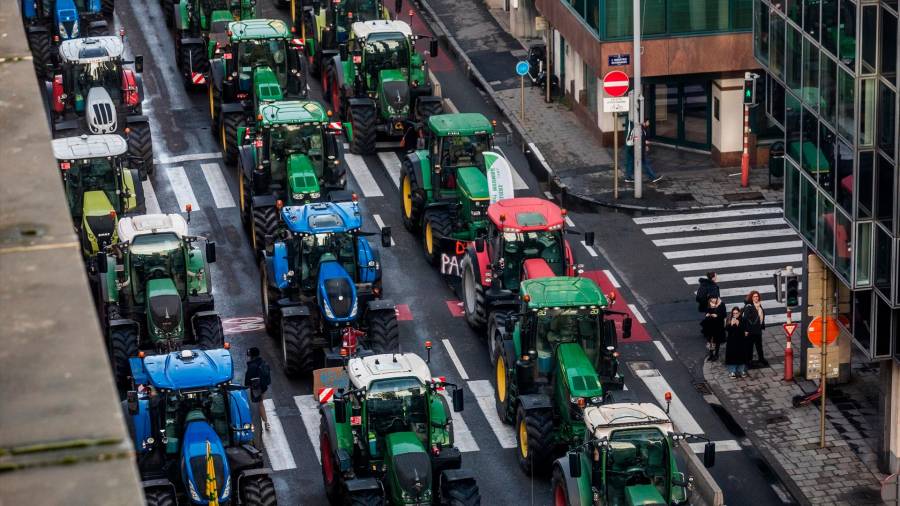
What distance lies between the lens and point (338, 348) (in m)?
35.2

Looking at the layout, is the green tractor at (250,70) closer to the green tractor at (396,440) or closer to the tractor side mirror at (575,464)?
the green tractor at (396,440)

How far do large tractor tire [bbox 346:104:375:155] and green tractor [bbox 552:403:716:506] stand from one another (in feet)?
78.4

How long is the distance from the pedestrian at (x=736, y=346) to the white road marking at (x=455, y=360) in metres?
5.79

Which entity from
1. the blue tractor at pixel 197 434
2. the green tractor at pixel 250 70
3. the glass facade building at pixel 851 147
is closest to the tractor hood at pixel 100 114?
the green tractor at pixel 250 70

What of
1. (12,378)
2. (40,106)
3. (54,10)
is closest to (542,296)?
(40,106)

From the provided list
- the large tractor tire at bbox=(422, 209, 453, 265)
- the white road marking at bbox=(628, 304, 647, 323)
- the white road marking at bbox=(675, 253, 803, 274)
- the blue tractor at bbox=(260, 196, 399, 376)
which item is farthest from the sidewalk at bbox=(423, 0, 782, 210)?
the blue tractor at bbox=(260, 196, 399, 376)

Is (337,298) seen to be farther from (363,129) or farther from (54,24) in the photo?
(54,24)

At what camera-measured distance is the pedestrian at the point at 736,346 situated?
35812 mm

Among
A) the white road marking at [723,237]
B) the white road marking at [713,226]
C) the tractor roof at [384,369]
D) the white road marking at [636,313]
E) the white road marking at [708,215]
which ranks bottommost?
the white road marking at [636,313]

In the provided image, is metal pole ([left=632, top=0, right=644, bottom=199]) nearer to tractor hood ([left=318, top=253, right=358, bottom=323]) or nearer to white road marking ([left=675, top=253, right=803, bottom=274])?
white road marking ([left=675, top=253, right=803, bottom=274])

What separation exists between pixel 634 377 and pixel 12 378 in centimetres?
2991

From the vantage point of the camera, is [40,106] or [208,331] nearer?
[40,106]

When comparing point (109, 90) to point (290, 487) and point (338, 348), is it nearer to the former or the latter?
point (338, 348)

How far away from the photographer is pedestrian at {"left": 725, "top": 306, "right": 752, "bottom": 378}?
1410 inches
